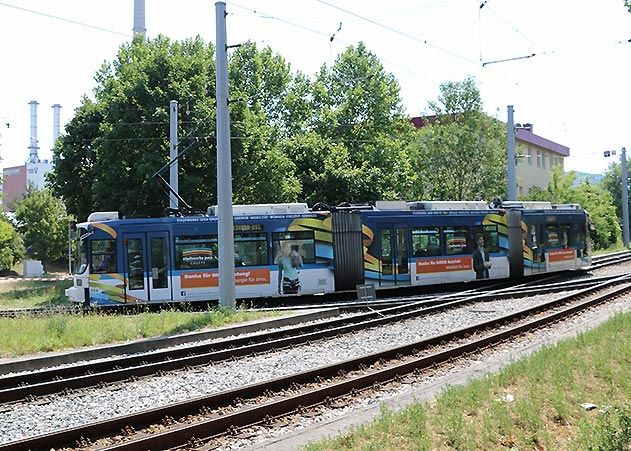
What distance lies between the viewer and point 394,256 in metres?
22.8

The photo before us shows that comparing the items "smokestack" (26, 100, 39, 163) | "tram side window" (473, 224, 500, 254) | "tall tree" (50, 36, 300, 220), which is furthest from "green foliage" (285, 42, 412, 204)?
"smokestack" (26, 100, 39, 163)

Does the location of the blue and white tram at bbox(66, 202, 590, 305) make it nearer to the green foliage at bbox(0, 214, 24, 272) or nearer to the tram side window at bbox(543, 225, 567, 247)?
the tram side window at bbox(543, 225, 567, 247)

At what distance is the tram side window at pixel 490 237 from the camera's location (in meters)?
24.7

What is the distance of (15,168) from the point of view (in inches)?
4783

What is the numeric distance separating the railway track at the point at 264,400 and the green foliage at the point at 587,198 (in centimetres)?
3947

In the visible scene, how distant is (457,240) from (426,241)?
4.64 feet

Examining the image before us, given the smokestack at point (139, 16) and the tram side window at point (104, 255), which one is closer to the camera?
the tram side window at point (104, 255)

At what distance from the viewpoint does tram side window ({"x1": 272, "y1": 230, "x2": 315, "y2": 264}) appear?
69.9 ft

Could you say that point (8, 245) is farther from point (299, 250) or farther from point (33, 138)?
point (33, 138)

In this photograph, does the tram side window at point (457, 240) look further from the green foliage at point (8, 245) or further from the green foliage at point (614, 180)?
the green foliage at point (614, 180)

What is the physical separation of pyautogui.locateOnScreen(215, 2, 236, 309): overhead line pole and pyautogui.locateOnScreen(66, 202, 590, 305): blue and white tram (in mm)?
2693

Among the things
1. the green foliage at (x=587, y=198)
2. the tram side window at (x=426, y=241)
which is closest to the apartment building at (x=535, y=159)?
the green foliage at (x=587, y=198)

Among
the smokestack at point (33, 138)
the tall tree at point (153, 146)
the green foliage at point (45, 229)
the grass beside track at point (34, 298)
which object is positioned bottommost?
the grass beside track at point (34, 298)

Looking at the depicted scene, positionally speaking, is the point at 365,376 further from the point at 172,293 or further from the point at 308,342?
the point at 172,293
